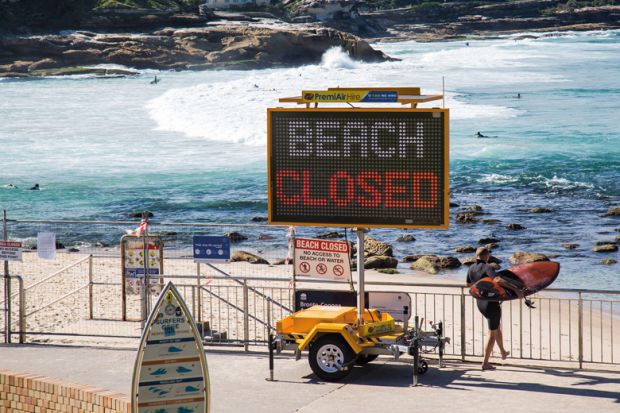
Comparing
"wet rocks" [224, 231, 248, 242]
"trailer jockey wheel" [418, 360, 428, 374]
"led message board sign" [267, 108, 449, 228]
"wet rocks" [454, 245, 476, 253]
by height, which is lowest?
"trailer jockey wheel" [418, 360, 428, 374]

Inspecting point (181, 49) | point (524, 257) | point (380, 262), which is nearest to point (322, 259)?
point (380, 262)

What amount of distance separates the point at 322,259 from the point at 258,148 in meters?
39.7

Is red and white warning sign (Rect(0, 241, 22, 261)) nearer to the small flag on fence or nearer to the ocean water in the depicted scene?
the small flag on fence

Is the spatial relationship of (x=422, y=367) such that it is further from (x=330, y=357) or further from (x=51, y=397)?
(x=51, y=397)

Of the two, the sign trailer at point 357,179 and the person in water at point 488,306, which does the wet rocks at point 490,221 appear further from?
the sign trailer at point 357,179

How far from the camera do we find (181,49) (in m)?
120

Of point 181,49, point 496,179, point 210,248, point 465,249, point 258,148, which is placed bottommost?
point 465,249

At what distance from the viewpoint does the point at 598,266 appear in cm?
2895

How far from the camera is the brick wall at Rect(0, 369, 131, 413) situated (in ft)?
40.0

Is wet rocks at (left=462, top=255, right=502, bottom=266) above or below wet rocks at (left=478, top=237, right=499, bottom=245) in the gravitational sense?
below

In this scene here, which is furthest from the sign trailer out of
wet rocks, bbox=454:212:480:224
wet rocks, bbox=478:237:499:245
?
wet rocks, bbox=454:212:480:224

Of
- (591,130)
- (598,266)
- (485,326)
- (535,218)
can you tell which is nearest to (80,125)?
(591,130)

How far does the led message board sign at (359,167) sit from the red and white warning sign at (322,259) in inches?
64.5

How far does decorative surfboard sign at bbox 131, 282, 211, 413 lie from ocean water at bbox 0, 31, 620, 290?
671 inches
